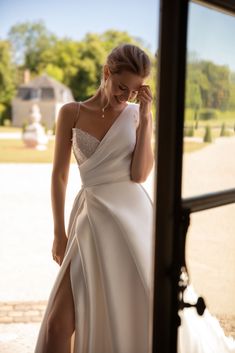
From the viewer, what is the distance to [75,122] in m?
2.30

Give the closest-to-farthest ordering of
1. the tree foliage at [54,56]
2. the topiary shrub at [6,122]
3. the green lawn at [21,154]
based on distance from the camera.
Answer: the green lawn at [21,154]
the topiary shrub at [6,122]
the tree foliage at [54,56]

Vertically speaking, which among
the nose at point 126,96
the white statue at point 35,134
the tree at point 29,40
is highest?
the tree at point 29,40

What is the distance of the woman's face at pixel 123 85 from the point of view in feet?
6.98

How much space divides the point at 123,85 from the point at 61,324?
1011 mm

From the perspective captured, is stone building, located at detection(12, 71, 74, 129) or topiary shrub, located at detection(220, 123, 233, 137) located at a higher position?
stone building, located at detection(12, 71, 74, 129)

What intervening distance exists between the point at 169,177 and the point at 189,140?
19 centimetres

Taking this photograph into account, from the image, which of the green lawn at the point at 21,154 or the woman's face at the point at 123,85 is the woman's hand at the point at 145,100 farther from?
the green lawn at the point at 21,154

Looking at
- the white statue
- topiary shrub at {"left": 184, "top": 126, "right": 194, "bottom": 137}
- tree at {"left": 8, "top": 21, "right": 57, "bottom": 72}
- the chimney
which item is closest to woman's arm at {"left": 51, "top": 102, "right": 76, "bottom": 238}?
topiary shrub at {"left": 184, "top": 126, "right": 194, "bottom": 137}

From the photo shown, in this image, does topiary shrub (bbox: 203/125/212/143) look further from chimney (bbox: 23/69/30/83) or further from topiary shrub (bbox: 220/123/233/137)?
chimney (bbox: 23/69/30/83)

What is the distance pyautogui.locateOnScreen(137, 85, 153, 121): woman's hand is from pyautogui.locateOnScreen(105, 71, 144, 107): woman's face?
0.07 ft

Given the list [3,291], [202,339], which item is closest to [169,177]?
[202,339]

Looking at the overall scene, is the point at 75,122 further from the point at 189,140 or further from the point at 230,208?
the point at 189,140

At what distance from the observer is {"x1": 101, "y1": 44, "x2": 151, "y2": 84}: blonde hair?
2.11 meters

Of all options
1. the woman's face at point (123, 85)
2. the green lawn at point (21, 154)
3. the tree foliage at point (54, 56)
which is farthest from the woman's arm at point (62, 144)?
the tree foliage at point (54, 56)
